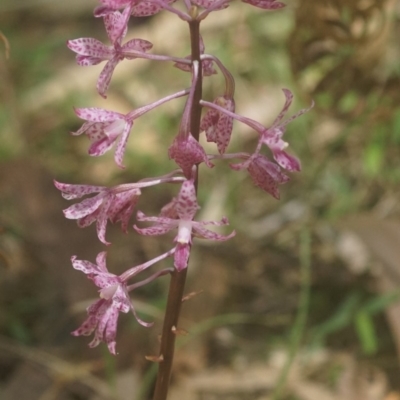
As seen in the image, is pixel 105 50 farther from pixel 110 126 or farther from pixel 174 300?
pixel 174 300

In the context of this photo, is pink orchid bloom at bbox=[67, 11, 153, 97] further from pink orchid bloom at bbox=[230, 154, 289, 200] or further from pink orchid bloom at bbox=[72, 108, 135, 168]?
pink orchid bloom at bbox=[230, 154, 289, 200]

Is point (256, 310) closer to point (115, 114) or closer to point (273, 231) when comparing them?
point (273, 231)

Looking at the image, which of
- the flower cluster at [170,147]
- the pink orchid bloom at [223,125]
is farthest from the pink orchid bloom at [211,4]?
the pink orchid bloom at [223,125]

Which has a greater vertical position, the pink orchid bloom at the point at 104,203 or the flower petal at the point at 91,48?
the flower petal at the point at 91,48

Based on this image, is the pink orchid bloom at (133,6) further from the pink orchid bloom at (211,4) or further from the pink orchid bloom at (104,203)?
→ the pink orchid bloom at (104,203)

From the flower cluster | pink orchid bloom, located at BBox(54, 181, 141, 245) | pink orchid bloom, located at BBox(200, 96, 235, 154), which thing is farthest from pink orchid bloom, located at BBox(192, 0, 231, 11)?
pink orchid bloom, located at BBox(54, 181, 141, 245)

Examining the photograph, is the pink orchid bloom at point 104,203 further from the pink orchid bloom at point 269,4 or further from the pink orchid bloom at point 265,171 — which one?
the pink orchid bloom at point 269,4

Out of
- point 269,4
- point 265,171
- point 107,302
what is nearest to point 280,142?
point 265,171

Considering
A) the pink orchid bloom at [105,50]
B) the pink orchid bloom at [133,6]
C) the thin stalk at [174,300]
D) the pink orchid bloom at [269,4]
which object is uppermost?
the pink orchid bloom at [269,4]

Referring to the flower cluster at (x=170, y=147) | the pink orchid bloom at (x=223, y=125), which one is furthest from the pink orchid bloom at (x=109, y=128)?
the pink orchid bloom at (x=223, y=125)
